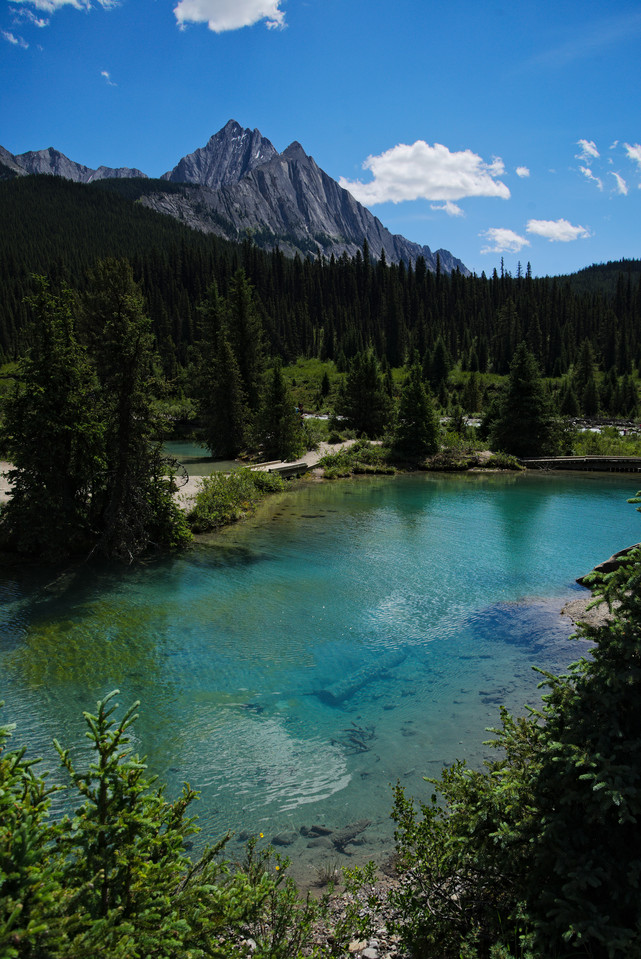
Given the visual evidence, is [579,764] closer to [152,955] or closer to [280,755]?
[152,955]

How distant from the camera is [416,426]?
118 ft

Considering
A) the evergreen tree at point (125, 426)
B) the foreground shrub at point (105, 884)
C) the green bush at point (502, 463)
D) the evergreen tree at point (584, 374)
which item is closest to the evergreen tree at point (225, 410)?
the green bush at point (502, 463)

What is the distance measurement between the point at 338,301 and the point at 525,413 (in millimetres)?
88974

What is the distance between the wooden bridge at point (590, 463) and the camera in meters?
35.7

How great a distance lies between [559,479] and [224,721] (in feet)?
96.0

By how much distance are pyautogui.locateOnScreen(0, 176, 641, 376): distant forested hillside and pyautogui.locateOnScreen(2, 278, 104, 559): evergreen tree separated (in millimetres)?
65298

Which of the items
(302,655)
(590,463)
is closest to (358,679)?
(302,655)

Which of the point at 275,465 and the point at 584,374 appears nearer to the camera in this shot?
the point at 275,465

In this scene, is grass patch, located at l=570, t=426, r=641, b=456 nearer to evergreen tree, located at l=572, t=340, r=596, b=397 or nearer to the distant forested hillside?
evergreen tree, located at l=572, t=340, r=596, b=397

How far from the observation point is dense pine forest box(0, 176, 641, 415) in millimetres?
98062

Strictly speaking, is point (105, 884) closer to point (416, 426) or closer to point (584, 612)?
point (584, 612)

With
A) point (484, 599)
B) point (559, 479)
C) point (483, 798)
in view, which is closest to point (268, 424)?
point (559, 479)

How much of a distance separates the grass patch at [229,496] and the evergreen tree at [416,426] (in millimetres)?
11575

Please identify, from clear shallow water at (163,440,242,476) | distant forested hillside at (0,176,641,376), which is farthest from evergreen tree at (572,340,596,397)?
clear shallow water at (163,440,242,476)
